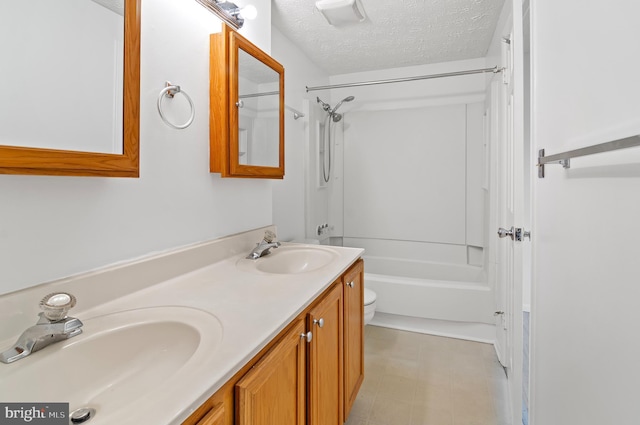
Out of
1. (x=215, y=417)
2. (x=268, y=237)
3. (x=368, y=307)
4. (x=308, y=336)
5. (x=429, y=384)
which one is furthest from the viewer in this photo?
(x=368, y=307)

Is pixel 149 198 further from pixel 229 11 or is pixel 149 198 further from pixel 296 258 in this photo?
pixel 229 11

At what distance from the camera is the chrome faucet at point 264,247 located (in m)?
1.51

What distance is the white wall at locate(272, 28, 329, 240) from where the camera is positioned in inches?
95.7

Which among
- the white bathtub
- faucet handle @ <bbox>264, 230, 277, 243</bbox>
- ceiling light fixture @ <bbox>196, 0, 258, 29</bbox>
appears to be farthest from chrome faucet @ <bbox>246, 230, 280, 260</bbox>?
the white bathtub

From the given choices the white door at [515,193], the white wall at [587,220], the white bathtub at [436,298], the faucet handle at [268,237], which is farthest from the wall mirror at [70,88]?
the white bathtub at [436,298]

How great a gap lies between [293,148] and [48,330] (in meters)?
2.13

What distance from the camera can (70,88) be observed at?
2.71 feet

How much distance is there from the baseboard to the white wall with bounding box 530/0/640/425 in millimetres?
1440

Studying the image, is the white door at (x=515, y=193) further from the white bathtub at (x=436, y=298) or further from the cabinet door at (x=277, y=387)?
the cabinet door at (x=277, y=387)

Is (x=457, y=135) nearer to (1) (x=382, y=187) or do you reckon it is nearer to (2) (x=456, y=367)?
(1) (x=382, y=187)

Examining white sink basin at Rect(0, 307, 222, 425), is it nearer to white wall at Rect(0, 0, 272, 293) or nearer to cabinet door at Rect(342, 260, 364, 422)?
white wall at Rect(0, 0, 272, 293)

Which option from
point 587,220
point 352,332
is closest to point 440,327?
point 352,332

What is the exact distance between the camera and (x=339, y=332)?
1.36 m

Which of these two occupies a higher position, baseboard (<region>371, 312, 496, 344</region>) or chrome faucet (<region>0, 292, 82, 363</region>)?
chrome faucet (<region>0, 292, 82, 363</region>)
